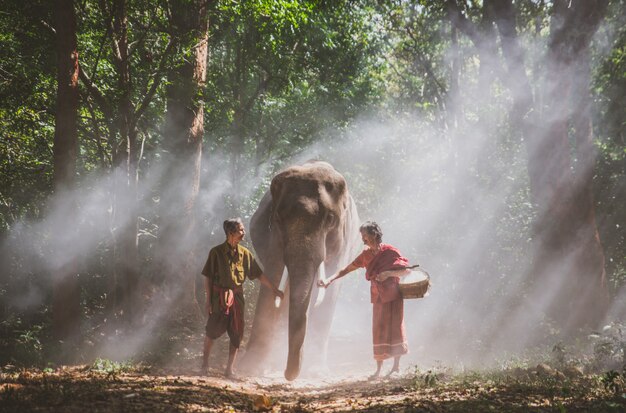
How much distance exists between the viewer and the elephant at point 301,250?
6641 millimetres

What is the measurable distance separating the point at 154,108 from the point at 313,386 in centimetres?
744

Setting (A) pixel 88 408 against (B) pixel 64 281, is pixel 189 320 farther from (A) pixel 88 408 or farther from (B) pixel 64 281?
(A) pixel 88 408

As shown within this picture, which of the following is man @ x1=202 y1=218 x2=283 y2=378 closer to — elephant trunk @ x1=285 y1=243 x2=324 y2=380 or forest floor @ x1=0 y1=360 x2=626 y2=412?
forest floor @ x1=0 y1=360 x2=626 y2=412

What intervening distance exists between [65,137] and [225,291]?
3428 millimetres

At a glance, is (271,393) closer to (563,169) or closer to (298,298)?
(298,298)

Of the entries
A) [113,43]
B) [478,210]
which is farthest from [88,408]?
[478,210]

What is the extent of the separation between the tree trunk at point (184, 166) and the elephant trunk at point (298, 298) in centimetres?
375

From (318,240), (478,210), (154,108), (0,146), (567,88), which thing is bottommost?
(318,240)

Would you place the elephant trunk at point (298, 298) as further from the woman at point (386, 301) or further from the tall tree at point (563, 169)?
the tall tree at point (563, 169)

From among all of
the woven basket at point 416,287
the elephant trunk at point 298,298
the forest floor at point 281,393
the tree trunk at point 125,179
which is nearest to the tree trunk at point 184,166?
the tree trunk at point 125,179

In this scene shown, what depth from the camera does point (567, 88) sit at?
10.5 metres

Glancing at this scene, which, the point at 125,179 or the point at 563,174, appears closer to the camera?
the point at 125,179

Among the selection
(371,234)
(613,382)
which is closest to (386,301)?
(371,234)

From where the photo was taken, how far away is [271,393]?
5766 mm
